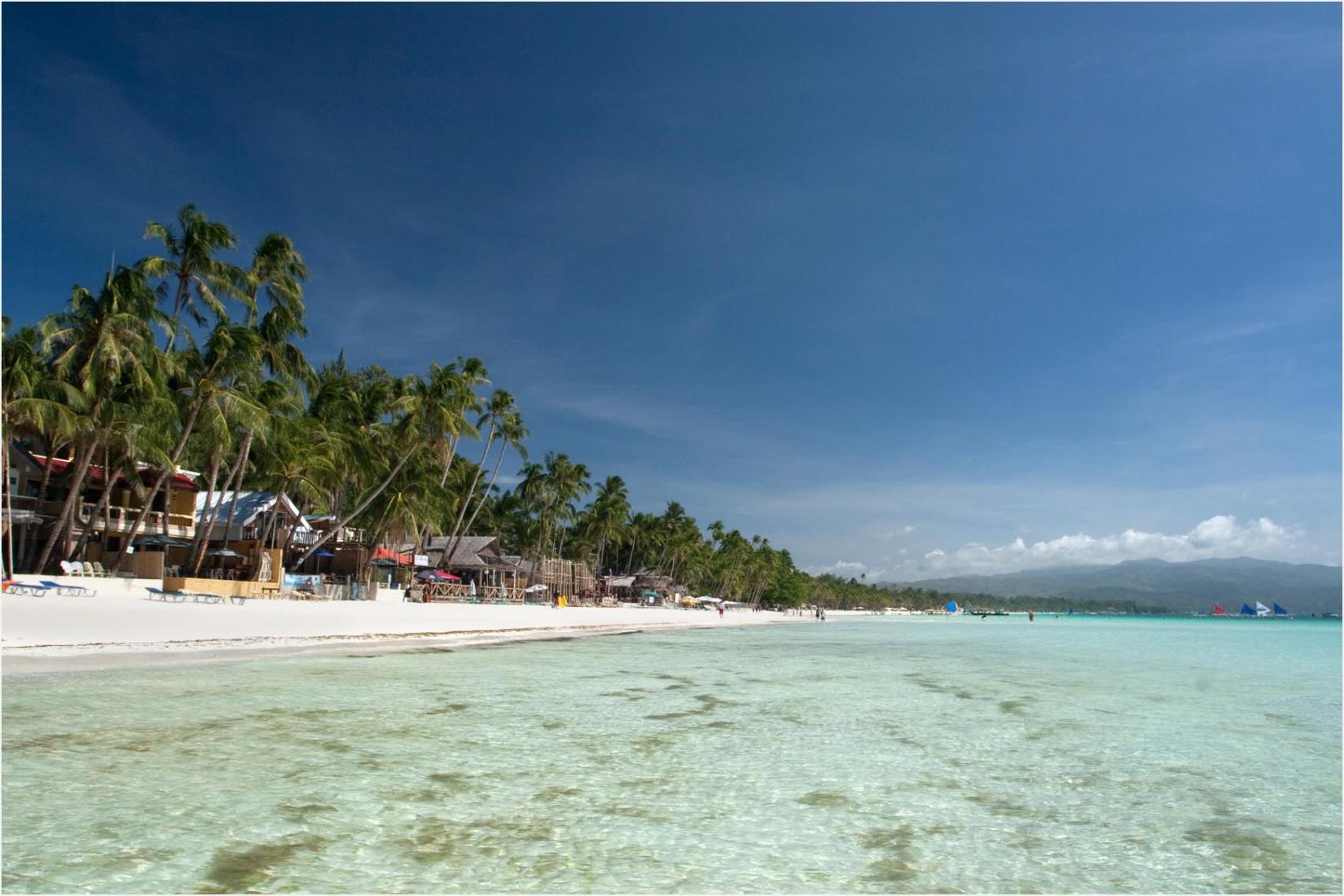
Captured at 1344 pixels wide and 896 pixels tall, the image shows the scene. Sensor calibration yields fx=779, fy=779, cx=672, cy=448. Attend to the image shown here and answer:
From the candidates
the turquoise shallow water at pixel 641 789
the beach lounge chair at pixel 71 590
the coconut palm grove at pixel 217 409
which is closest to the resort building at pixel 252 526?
the coconut palm grove at pixel 217 409

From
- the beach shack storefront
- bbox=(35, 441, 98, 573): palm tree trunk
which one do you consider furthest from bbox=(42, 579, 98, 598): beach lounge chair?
the beach shack storefront

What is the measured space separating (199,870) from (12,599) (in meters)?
13.7

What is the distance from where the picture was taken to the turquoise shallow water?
4.16 metres

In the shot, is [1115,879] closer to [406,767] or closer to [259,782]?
[406,767]

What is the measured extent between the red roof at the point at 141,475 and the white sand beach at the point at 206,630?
11.8m

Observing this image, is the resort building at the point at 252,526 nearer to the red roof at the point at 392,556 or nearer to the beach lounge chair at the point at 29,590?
the red roof at the point at 392,556

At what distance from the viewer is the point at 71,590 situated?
54.3 ft

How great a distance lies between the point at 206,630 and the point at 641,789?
14.7 m

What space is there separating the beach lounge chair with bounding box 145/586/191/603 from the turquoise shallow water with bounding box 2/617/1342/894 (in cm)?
800

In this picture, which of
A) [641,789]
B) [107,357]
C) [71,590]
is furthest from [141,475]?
[641,789]

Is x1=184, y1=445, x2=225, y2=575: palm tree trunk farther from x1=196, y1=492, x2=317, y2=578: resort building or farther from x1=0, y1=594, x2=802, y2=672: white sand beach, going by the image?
x1=0, y1=594, x2=802, y2=672: white sand beach

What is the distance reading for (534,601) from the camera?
159 ft

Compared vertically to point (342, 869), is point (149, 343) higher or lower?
higher

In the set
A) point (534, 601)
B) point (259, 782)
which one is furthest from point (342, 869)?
point (534, 601)
